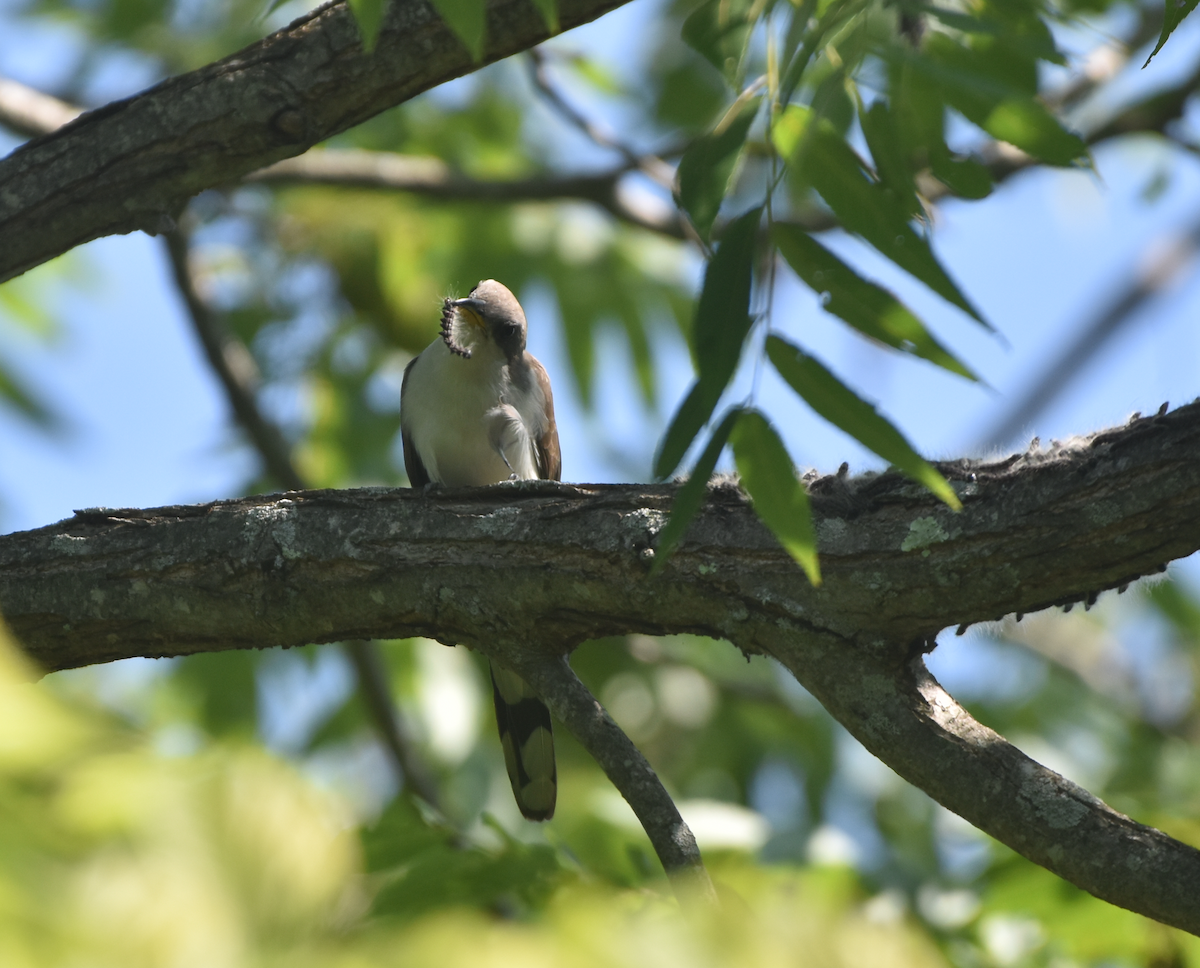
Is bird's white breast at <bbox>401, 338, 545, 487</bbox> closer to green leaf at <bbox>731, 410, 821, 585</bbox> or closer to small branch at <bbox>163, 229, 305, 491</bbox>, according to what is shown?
small branch at <bbox>163, 229, 305, 491</bbox>

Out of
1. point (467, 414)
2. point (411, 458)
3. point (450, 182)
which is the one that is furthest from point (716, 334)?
point (450, 182)

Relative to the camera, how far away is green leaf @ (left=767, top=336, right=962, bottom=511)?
1817 mm

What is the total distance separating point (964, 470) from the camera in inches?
102

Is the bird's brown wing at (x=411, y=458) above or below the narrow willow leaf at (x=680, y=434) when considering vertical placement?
above

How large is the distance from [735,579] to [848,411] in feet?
2.73

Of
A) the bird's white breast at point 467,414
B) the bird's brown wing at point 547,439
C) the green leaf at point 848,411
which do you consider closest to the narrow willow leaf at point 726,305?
the green leaf at point 848,411

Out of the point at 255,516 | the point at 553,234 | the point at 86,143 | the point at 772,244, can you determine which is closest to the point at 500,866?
the point at 255,516

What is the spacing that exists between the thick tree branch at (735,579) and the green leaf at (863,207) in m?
0.73

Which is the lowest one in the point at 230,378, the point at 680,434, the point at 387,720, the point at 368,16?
the point at 680,434

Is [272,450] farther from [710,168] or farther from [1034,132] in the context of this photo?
[1034,132]

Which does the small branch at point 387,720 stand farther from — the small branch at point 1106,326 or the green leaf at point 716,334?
the small branch at point 1106,326

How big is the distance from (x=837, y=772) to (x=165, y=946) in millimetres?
6270

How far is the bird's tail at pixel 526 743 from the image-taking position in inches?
152

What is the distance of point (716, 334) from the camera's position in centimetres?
196
